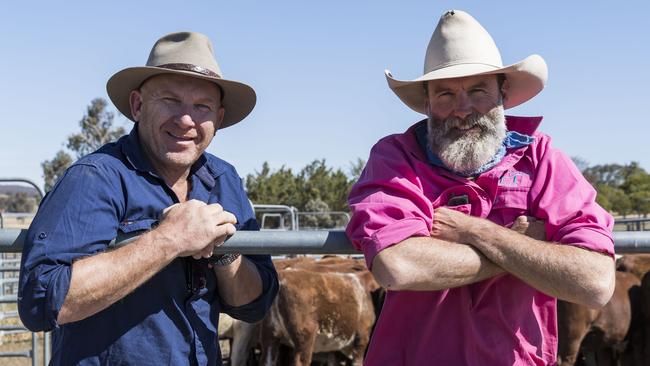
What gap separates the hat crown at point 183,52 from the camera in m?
2.74

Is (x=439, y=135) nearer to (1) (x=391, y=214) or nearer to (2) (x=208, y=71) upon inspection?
(1) (x=391, y=214)

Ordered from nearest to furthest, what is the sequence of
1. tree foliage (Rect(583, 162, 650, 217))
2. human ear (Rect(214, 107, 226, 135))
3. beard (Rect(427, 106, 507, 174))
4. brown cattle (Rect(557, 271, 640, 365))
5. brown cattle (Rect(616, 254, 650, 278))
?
beard (Rect(427, 106, 507, 174)) < human ear (Rect(214, 107, 226, 135)) < brown cattle (Rect(557, 271, 640, 365)) < brown cattle (Rect(616, 254, 650, 278)) < tree foliage (Rect(583, 162, 650, 217))

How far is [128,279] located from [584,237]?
1.34 metres

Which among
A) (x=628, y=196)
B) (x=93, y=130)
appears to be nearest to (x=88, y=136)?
(x=93, y=130)

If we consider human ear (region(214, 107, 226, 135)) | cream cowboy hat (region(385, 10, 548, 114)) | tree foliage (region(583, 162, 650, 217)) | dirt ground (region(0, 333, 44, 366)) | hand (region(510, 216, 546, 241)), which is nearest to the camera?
hand (region(510, 216, 546, 241))

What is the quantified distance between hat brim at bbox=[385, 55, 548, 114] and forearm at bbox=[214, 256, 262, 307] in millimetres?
860

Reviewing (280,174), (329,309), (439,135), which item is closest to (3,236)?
Result: (439,135)

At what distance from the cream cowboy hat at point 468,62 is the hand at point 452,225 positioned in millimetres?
466

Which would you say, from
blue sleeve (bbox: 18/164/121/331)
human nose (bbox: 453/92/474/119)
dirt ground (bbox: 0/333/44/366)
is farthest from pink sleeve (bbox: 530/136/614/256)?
dirt ground (bbox: 0/333/44/366)

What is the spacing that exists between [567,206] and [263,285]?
3.55 feet

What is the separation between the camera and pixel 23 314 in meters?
2.25

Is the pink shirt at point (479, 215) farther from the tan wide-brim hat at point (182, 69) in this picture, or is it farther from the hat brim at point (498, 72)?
the tan wide-brim hat at point (182, 69)

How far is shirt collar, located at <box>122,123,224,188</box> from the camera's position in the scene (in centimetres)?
259

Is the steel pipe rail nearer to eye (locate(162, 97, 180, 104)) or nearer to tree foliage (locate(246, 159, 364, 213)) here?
eye (locate(162, 97, 180, 104))
